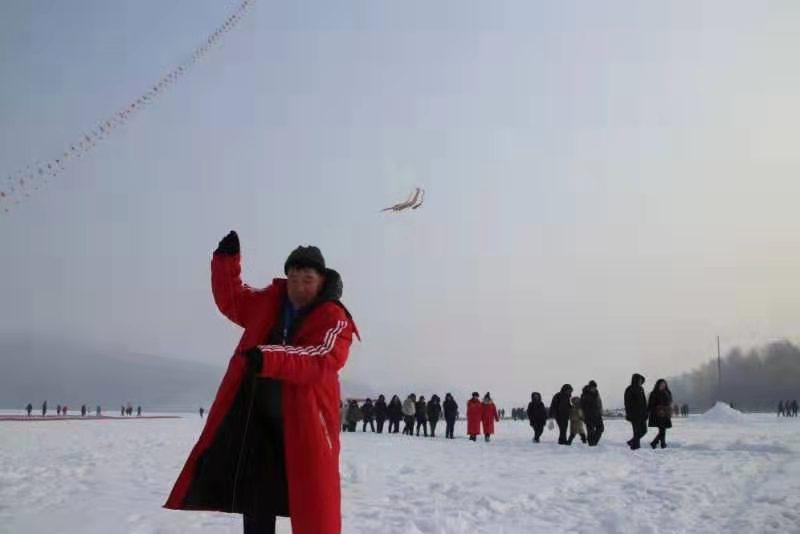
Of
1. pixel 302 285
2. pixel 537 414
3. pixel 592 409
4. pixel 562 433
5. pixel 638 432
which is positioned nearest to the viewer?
pixel 302 285

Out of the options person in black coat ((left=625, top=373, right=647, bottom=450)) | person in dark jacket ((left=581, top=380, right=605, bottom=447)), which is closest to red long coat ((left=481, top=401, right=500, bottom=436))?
person in dark jacket ((left=581, top=380, right=605, bottom=447))

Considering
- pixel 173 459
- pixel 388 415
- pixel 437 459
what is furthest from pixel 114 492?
pixel 388 415

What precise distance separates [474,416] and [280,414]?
2013 centimetres

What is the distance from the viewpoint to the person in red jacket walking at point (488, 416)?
886 inches

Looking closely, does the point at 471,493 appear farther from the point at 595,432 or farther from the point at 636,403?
the point at 595,432

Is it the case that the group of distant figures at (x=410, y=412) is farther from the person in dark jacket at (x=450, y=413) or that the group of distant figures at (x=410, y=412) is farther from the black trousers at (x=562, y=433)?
the black trousers at (x=562, y=433)

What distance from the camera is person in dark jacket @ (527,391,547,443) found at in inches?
822

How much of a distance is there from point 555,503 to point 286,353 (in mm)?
5565

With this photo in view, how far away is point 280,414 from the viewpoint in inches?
144

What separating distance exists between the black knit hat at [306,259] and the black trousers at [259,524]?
4.14 ft

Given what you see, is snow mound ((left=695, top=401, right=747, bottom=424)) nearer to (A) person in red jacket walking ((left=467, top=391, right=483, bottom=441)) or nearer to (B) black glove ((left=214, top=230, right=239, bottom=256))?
(A) person in red jacket walking ((left=467, top=391, right=483, bottom=441))

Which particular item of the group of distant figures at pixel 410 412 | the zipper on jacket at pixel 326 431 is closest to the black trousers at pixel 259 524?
the zipper on jacket at pixel 326 431

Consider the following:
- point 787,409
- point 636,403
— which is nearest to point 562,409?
point 636,403

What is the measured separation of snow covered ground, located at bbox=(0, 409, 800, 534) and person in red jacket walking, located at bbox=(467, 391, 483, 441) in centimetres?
832
